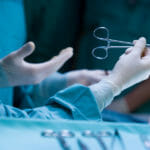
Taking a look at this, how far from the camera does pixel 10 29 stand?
1.25 meters

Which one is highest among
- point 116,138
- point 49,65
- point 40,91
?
point 49,65

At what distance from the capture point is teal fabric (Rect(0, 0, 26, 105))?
1.18m

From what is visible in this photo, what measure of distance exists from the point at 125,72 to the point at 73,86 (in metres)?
0.18

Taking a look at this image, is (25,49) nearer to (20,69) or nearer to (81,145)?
(20,69)

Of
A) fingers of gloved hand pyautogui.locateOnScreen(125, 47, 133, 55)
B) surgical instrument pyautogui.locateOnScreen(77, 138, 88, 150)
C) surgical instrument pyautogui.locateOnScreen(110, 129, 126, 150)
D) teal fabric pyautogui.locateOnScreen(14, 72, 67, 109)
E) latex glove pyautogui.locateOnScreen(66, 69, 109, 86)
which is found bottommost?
teal fabric pyautogui.locateOnScreen(14, 72, 67, 109)

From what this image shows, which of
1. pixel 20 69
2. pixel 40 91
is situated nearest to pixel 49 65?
pixel 20 69

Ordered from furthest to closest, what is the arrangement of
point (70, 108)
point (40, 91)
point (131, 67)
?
point (40, 91), point (131, 67), point (70, 108)

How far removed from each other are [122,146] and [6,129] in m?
0.28

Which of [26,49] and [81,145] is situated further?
[26,49]

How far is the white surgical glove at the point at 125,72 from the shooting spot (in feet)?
3.01

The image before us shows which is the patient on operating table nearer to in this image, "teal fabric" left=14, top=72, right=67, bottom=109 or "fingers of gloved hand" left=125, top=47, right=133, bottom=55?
"fingers of gloved hand" left=125, top=47, right=133, bottom=55

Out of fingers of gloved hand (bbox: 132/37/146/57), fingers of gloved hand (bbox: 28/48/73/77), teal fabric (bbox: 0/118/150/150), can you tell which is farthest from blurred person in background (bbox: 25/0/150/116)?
teal fabric (bbox: 0/118/150/150)

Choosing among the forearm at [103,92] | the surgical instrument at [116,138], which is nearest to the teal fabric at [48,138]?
the surgical instrument at [116,138]

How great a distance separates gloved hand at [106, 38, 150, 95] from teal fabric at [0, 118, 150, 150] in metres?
0.20
